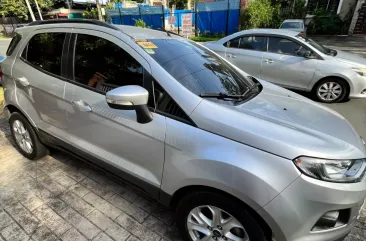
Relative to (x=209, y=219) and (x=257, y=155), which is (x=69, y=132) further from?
(x=257, y=155)

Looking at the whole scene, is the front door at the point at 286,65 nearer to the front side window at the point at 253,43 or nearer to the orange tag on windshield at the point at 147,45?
the front side window at the point at 253,43

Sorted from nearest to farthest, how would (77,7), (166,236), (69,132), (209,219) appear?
1. (209,219)
2. (166,236)
3. (69,132)
4. (77,7)

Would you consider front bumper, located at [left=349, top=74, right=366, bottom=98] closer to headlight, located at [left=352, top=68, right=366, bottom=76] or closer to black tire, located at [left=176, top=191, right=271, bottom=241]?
headlight, located at [left=352, top=68, right=366, bottom=76]

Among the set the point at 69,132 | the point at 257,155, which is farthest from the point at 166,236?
the point at 69,132

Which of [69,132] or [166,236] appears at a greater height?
[69,132]

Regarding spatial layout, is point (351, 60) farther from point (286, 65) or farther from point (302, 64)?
point (286, 65)

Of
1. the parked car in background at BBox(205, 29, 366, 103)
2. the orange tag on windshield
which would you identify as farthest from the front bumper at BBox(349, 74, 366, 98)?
the orange tag on windshield

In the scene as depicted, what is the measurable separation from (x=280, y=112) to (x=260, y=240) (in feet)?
2.99

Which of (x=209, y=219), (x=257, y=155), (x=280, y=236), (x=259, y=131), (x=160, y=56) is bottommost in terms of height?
(x=209, y=219)

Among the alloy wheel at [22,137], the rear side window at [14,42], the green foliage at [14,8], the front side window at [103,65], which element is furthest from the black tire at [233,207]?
the green foliage at [14,8]

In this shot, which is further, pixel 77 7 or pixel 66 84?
pixel 77 7

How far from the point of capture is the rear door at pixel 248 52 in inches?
238

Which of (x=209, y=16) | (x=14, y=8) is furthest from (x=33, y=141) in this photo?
(x=14, y=8)

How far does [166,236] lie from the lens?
2.19 m
